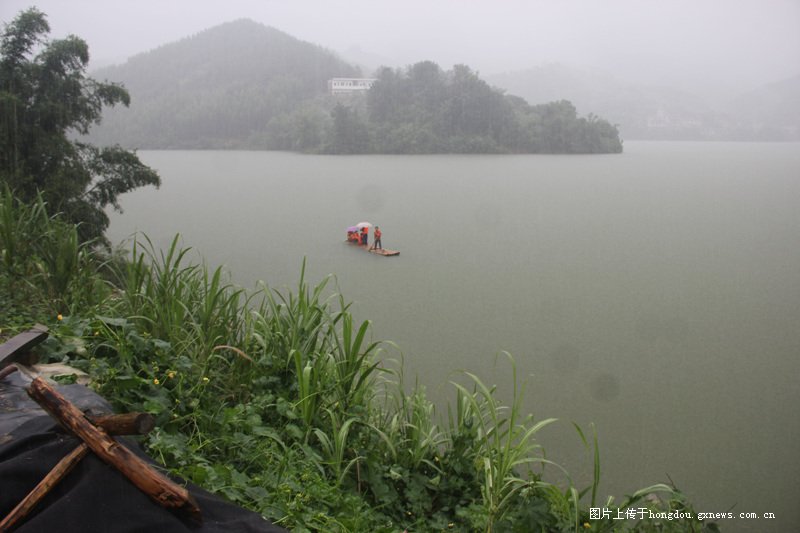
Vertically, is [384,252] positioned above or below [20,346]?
below

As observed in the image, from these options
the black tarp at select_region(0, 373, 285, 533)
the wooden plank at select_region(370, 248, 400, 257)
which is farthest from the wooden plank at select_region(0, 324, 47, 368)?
the wooden plank at select_region(370, 248, 400, 257)

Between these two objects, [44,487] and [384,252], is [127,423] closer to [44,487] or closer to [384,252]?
[44,487]

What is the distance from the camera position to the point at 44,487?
2.78ft

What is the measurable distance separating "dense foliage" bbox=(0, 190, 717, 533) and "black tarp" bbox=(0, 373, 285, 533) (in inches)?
10.8

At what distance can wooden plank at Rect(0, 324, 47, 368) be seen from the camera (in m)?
1.38

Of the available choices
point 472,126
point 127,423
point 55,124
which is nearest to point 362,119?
point 472,126

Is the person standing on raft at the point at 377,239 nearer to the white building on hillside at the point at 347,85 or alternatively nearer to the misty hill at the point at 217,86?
the misty hill at the point at 217,86

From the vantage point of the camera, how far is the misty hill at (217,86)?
3222cm

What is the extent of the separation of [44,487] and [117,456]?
0.11 metres

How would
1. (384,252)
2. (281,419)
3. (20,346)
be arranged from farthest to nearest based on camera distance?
1. (384,252)
2. (281,419)
3. (20,346)

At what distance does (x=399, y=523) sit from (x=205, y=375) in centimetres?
76

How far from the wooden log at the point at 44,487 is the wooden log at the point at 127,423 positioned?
0.05 metres

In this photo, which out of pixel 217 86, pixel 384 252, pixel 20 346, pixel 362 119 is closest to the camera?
pixel 20 346

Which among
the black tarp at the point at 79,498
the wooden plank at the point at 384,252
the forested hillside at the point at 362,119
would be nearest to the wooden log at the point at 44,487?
the black tarp at the point at 79,498
